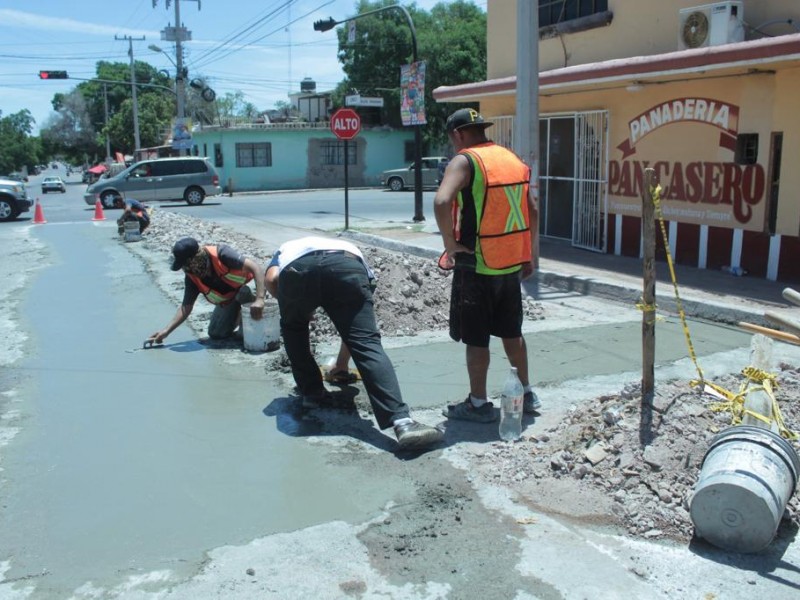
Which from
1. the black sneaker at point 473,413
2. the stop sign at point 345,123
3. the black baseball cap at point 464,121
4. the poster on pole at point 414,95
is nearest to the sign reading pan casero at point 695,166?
the black baseball cap at point 464,121

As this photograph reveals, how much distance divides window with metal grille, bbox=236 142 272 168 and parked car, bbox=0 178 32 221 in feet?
59.5

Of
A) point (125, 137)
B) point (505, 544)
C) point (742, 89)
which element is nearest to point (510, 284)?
point (505, 544)

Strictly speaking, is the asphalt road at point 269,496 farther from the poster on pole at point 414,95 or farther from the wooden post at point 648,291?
the poster on pole at point 414,95

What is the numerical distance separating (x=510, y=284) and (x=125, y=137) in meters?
73.1

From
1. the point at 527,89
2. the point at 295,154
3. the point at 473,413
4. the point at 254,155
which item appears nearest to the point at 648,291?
the point at 473,413

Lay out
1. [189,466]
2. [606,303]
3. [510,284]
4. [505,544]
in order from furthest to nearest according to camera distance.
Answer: [606,303]
[510,284]
[189,466]
[505,544]

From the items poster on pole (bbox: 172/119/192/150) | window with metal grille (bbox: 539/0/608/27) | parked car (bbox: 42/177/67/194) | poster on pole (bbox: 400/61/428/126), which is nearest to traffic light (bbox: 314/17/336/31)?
poster on pole (bbox: 400/61/428/126)

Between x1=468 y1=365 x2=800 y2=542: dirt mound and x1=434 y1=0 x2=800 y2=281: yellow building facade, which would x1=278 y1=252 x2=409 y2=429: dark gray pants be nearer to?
x1=468 y1=365 x2=800 y2=542: dirt mound

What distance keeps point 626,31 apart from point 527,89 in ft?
7.89

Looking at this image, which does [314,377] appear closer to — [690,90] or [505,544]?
[505,544]

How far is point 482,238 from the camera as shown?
4.73m

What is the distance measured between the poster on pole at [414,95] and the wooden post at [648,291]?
14.7 m

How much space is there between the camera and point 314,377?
5.29 meters

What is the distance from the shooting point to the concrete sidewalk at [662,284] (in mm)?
8133
